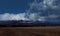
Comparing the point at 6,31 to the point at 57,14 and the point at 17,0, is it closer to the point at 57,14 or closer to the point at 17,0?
the point at 17,0

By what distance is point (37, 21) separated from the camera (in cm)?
138

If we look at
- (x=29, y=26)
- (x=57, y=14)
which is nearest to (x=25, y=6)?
(x=29, y=26)

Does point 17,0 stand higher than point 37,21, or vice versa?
point 17,0

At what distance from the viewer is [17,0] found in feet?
4.63

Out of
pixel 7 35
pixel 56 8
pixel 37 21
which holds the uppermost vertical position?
pixel 56 8

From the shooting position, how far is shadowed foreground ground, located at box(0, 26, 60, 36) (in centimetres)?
135

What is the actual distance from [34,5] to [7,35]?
35 centimetres

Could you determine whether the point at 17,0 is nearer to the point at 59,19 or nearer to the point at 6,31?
the point at 6,31

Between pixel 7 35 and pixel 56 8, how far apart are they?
48 cm

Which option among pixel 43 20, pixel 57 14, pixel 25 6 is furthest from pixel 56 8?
pixel 25 6

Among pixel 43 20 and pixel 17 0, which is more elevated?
pixel 17 0

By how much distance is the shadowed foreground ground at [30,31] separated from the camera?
1.35m

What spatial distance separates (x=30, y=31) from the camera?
1.36m

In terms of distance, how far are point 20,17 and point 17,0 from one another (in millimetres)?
155
